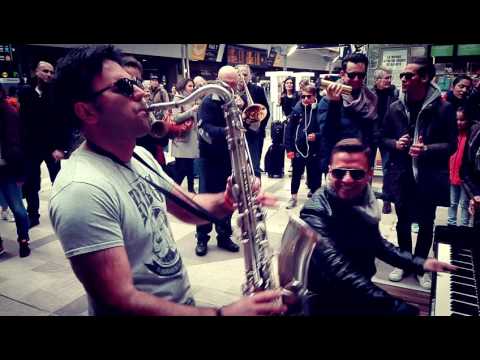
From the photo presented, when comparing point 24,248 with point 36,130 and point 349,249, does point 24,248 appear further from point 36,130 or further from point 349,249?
point 349,249

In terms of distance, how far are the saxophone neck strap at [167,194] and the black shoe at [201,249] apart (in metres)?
2.21

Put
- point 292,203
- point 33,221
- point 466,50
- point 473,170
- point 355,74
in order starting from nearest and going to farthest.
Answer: point 473,170
point 355,74
point 33,221
point 292,203
point 466,50

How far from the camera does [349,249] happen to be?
206 cm

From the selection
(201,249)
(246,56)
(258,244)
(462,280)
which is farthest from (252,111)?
(246,56)

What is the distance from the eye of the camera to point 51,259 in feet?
12.8

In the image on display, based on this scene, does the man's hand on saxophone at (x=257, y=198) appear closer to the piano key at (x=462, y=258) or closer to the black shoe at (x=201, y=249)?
the piano key at (x=462, y=258)

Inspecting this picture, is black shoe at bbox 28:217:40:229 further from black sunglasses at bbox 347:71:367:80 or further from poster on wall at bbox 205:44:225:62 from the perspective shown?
poster on wall at bbox 205:44:225:62

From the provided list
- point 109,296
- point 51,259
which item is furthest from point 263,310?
point 51,259

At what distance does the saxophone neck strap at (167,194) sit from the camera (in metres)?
1.41

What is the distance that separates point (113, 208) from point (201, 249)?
2813 mm

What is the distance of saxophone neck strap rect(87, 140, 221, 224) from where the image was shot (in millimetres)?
1410

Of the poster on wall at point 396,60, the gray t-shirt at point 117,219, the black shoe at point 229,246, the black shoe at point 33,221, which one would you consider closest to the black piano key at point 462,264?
the gray t-shirt at point 117,219

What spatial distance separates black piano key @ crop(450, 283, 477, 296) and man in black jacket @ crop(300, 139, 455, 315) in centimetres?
9
